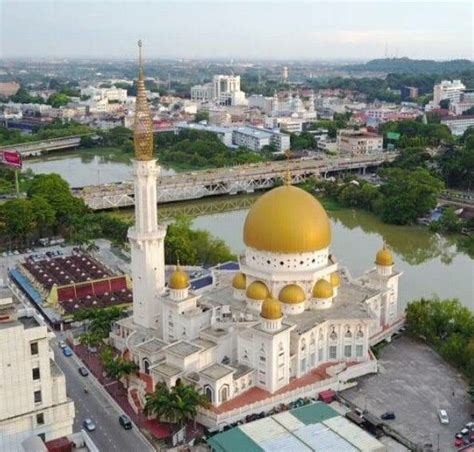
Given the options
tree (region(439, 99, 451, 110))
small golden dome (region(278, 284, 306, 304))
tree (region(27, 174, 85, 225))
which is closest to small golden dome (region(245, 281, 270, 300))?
small golden dome (region(278, 284, 306, 304))

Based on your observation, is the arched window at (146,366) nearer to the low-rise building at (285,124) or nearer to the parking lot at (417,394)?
the parking lot at (417,394)

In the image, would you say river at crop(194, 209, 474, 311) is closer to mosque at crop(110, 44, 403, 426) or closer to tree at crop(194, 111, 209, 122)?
mosque at crop(110, 44, 403, 426)

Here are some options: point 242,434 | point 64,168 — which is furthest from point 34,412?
point 64,168

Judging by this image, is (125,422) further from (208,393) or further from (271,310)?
(271,310)

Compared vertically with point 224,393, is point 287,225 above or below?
above

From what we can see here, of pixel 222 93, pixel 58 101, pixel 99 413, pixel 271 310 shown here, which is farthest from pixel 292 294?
pixel 222 93

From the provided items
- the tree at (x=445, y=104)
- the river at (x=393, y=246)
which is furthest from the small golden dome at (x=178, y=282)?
the tree at (x=445, y=104)
